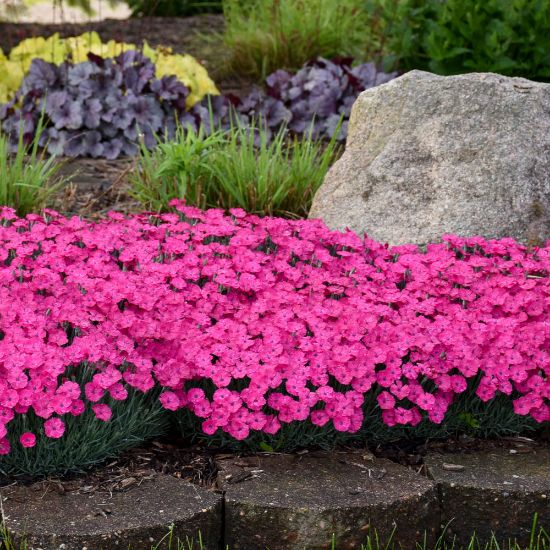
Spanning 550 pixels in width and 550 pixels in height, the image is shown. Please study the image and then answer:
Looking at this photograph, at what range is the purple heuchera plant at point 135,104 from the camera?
6.18 meters

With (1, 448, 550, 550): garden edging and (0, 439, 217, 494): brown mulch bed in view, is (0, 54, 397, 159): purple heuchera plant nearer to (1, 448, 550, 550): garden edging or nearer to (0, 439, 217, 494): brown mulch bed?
(0, 439, 217, 494): brown mulch bed

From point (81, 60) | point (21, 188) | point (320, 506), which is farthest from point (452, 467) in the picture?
point (81, 60)

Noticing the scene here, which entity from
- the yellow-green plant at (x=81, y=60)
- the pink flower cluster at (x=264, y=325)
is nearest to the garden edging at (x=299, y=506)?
the pink flower cluster at (x=264, y=325)

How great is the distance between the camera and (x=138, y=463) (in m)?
2.99

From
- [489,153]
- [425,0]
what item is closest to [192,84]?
[425,0]

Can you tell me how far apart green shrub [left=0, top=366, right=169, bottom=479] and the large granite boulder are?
180cm

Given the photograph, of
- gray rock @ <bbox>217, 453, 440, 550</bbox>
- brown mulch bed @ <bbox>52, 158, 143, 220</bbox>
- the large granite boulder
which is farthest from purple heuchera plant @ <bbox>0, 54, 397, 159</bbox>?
gray rock @ <bbox>217, 453, 440, 550</bbox>

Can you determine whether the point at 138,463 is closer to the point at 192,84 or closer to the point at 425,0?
the point at 192,84

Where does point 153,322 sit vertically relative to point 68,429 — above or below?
above

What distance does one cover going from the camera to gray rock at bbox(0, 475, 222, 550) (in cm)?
257

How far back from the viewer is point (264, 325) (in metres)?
3.18

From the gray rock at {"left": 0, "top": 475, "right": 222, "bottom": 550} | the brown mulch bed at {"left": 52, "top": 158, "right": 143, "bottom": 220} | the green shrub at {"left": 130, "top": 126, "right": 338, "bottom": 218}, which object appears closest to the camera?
the gray rock at {"left": 0, "top": 475, "right": 222, "bottom": 550}

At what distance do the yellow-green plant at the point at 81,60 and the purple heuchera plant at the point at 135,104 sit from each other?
0.21m

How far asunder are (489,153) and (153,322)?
2.05 m
